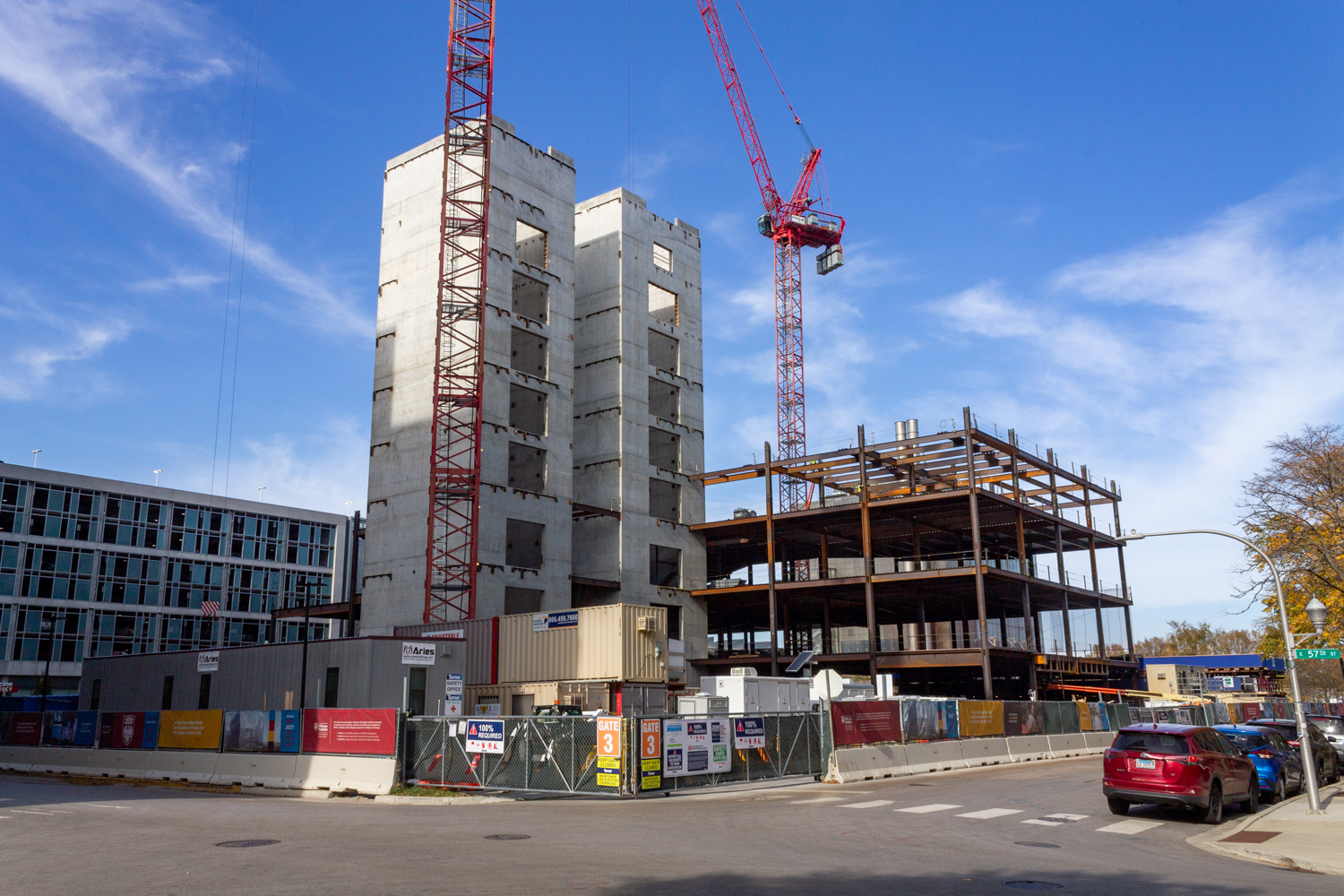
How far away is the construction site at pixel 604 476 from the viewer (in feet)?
201

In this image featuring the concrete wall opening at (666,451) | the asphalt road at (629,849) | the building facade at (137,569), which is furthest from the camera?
the building facade at (137,569)

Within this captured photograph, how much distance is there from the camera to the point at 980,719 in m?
38.2

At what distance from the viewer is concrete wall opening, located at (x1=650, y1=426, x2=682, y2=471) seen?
7575cm

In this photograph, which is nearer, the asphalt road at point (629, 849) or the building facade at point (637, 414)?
the asphalt road at point (629, 849)

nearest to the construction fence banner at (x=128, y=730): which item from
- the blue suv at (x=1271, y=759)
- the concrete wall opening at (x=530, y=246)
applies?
the blue suv at (x=1271, y=759)

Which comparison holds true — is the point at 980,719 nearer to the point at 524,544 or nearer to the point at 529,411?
the point at 524,544

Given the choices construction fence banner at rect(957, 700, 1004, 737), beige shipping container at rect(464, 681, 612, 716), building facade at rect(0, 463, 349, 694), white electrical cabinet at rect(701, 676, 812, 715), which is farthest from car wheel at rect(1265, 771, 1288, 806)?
building facade at rect(0, 463, 349, 694)

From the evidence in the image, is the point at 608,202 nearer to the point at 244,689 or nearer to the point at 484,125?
the point at 484,125

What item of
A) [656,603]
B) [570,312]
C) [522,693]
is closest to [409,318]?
[570,312]

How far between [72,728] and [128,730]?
4.24 m

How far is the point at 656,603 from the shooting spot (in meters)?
69.9

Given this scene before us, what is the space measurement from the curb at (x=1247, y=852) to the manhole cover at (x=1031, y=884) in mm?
4484

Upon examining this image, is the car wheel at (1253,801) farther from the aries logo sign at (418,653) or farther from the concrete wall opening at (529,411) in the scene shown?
the concrete wall opening at (529,411)

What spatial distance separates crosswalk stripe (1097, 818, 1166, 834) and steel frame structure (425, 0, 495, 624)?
42.6m
